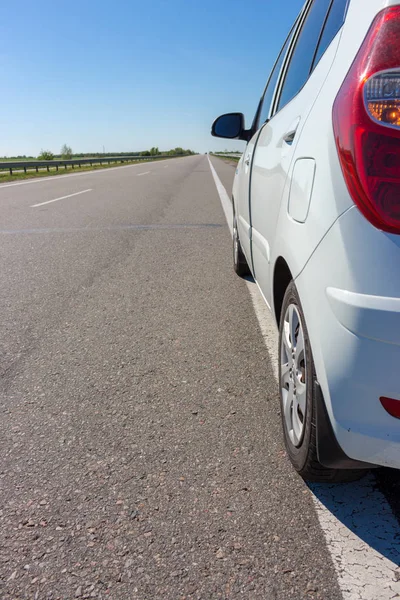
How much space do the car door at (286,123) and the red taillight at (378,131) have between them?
382mm

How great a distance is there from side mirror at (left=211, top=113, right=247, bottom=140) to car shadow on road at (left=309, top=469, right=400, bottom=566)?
3007 millimetres

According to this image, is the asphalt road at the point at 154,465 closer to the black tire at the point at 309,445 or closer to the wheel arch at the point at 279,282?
the black tire at the point at 309,445

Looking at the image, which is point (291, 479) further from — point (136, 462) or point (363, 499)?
point (136, 462)

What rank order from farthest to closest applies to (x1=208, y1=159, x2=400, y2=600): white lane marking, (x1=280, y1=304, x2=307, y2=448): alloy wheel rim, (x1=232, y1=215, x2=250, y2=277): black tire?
(x1=232, y1=215, x2=250, y2=277): black tire, (x1=280, y1=304, x2=307, y2=448): alloy wheel rim, (x1=208, y1=159, x2=400, y2=600): white lane marking

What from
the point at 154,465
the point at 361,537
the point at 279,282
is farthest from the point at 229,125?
the point at 361,537

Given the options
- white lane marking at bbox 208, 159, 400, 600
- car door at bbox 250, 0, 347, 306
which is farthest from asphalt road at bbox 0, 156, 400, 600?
car door at bbox 250, 0, 347, 306

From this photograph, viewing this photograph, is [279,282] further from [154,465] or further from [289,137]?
[154,465]

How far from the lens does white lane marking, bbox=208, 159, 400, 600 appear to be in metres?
1.54

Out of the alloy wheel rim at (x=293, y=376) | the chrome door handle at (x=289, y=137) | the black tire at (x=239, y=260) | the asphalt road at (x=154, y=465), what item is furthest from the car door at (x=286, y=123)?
the black tire at (x=239, y=260)

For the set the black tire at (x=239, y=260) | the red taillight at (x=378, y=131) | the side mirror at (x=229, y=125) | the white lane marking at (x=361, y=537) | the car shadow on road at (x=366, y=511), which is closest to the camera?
the red taillight at (x=378, y=131)

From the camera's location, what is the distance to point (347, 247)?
143 cm

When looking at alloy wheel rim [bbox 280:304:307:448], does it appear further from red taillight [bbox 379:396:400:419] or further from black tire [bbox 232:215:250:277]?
black tire [bbox 232:215:250:277]

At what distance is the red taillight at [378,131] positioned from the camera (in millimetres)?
1368

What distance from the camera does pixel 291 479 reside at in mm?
2033
